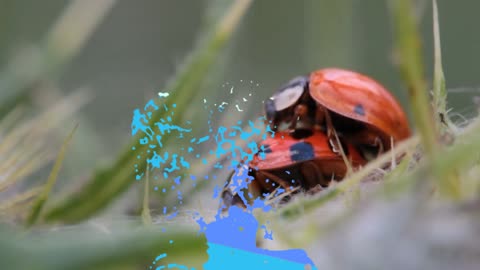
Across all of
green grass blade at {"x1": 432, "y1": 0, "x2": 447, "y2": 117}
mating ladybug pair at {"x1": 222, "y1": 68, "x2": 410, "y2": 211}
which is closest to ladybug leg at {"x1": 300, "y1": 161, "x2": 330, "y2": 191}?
mating ladybug pair at {"x1": 222, "y1": 68, "x2": 410, "y2": 211}

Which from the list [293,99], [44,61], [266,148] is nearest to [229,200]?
[266,148]

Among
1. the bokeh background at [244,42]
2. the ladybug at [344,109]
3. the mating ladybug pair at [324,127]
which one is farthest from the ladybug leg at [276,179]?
the ladybug at [344,109]

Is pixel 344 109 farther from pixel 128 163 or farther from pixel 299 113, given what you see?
pixel 128 163

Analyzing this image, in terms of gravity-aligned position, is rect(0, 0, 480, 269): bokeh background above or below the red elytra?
above

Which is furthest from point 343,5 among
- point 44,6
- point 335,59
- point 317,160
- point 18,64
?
point 44,6

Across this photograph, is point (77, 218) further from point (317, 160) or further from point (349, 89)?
point (349, 89)

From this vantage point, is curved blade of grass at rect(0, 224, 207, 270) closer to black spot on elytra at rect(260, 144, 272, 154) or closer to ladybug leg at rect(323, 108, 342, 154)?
black spot on elytra at rect(260, 144, 272, 154)
